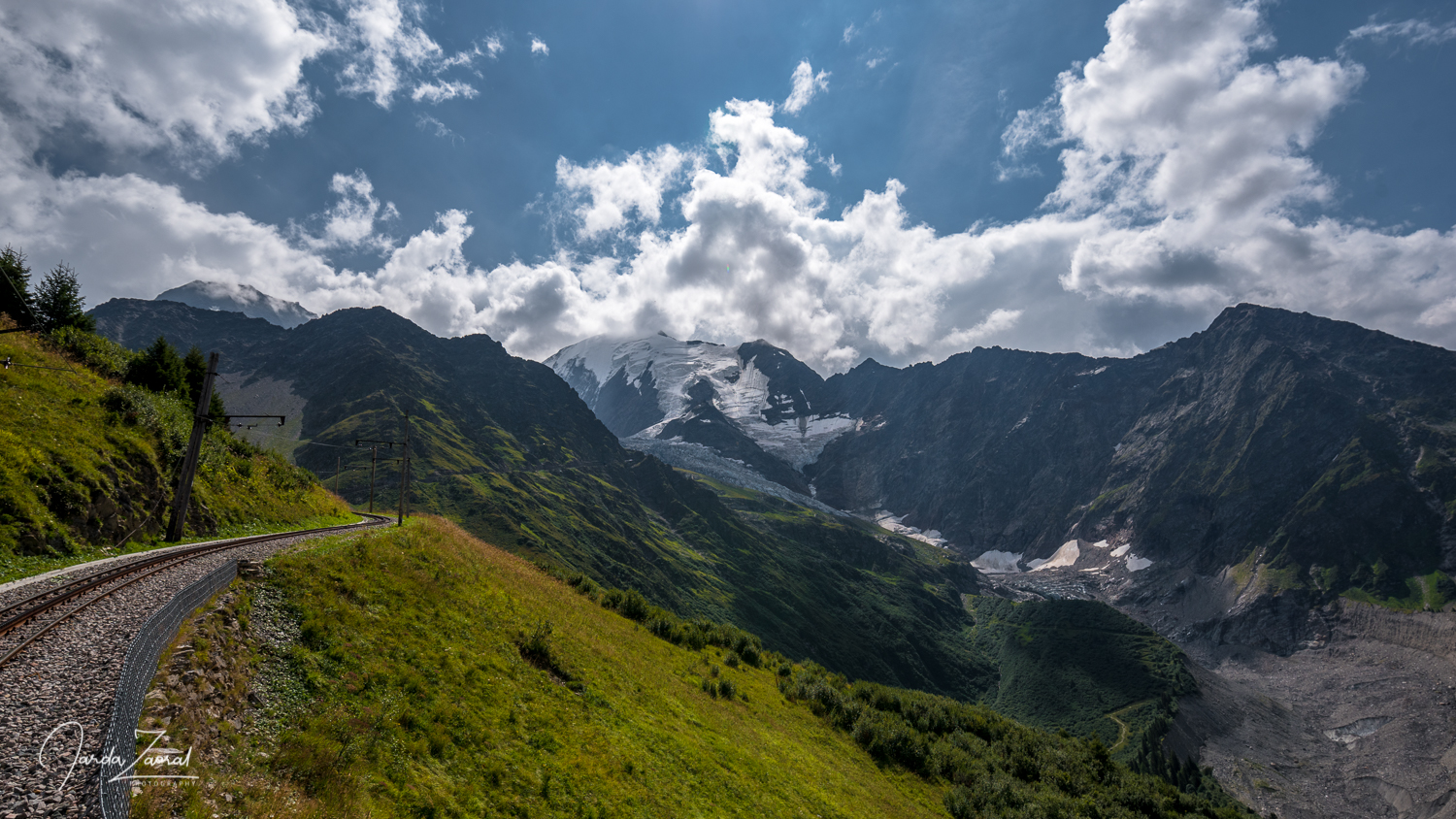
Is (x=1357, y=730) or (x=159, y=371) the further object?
(x=1357, y=730)

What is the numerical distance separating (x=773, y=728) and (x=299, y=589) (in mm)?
23258

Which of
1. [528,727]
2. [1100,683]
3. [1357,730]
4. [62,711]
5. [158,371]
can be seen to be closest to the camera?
[62,711]

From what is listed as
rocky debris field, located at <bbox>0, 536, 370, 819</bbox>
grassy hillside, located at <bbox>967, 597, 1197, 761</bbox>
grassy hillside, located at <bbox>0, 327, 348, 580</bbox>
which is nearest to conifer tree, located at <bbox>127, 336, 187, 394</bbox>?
grassy hillside, located at <bbox>0, 327, 348, 580</bbox>

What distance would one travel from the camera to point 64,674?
38.4 ft

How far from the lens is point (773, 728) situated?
31.1 m

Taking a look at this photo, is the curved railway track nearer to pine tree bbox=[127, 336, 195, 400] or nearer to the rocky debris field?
the rocky debris field

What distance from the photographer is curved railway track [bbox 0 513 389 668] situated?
13008 mm

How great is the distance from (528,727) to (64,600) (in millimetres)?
13255

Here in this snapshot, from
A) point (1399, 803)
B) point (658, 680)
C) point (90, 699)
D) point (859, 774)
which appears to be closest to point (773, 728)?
point (859, 774)

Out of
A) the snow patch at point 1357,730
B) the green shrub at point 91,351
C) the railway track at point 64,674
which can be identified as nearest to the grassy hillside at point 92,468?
the green shrub at point 91,351

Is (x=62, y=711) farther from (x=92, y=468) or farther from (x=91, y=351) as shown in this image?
(x=91, y=351)

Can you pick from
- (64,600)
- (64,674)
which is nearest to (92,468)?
(64,600)

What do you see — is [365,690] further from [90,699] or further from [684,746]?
[684,746]

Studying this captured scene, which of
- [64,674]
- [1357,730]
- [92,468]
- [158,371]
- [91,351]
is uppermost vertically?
[91,351]
